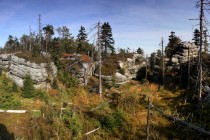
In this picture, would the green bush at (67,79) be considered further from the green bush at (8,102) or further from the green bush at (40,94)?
the green bush at (8,102)

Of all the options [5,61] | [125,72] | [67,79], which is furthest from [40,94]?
[125,72]

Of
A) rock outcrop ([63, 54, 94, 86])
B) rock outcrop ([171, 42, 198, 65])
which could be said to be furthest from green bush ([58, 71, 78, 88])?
rock outcrop ([171, 42, 198, 65])

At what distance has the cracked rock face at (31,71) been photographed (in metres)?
41.6

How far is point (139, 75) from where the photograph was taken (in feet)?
172

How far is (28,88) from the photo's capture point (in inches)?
1511

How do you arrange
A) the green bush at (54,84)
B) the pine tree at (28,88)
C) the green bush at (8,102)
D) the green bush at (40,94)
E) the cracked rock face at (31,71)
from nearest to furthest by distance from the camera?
1. the green bush at (8,102)
2. the green bush at (40,94)
3. the pine tree at (28,88)
4. the cracked rock face at (31,71)
5. the green bush at (54,84)

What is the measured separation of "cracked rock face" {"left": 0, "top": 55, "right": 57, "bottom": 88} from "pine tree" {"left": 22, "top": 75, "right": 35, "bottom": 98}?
1947mm

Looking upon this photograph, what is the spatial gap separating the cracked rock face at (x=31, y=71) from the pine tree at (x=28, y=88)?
1.95 m

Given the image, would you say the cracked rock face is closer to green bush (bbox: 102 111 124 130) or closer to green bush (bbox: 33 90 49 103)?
green bush (bbox: 33 90 49 103)

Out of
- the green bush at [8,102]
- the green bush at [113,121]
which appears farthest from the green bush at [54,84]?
the green bush at [113,121]

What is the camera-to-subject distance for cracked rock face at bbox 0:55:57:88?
1636 inches

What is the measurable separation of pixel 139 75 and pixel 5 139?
3255 cm

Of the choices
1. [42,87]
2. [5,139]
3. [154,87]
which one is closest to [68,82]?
[42,87]

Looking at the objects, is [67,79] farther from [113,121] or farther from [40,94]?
[113,121]
